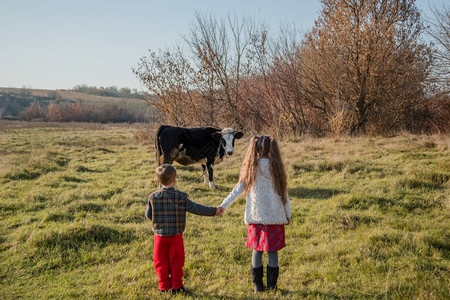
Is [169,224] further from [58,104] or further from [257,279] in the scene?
[58,104]

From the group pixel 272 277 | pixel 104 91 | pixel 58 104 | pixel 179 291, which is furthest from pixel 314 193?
pixel 104 91

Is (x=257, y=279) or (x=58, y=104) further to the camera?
(x=58, y=104)

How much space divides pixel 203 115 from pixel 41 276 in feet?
45.1

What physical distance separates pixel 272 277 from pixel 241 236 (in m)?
1.93

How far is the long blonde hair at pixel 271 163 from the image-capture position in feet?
11.7

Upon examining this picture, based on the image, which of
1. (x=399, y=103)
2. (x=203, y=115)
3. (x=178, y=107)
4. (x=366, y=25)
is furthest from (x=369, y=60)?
(x=178, y=107)

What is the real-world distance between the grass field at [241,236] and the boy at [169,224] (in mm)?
431

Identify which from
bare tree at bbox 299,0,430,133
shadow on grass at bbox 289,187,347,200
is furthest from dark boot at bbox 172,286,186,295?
bare tree at bbox 299,0,430,133

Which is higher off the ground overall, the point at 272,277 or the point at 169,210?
the point at 169,210

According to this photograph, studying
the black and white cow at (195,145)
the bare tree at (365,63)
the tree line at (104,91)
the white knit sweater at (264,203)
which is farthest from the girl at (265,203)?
the tree line at (104,91)

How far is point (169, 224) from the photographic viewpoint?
3.54 metres

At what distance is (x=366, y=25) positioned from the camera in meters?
14.6

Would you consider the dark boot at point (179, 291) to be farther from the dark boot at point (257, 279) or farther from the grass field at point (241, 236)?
the dark boot at point (257, 279)

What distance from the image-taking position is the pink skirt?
3.46m
